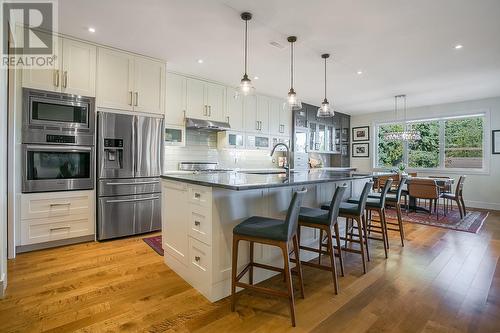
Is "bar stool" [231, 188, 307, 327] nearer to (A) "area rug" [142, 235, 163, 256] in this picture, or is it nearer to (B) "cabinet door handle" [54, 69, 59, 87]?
(A) "area rug" [142, 235, 163, 256]

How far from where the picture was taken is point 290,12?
262 centimetres

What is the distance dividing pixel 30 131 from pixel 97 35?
1.40 meters

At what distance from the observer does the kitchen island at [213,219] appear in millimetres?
1938

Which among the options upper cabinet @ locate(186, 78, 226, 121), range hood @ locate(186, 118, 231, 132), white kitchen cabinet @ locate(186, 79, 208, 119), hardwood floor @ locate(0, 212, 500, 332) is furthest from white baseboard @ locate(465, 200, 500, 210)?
white kitchen cabinet @ locate(186, 79, 208, 119)

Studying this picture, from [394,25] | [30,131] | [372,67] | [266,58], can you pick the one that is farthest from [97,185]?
[372,67]

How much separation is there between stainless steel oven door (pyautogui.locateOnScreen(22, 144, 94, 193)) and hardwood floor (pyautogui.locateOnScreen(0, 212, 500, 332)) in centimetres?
80

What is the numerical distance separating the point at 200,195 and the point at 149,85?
8.34ft

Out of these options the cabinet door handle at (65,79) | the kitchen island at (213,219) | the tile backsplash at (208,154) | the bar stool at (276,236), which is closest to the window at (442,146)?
the tile backsplash at (208,154)

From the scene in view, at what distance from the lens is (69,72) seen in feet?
10.4

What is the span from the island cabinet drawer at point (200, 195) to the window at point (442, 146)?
7.04 metres

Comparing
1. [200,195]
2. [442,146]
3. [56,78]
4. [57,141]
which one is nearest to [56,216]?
[57,141]

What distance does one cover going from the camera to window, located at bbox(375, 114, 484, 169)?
620cm

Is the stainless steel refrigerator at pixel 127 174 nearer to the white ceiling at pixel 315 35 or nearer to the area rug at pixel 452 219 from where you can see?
the white ceiling at pixel 315 35

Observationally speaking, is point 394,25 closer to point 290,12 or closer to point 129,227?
point 290,12
